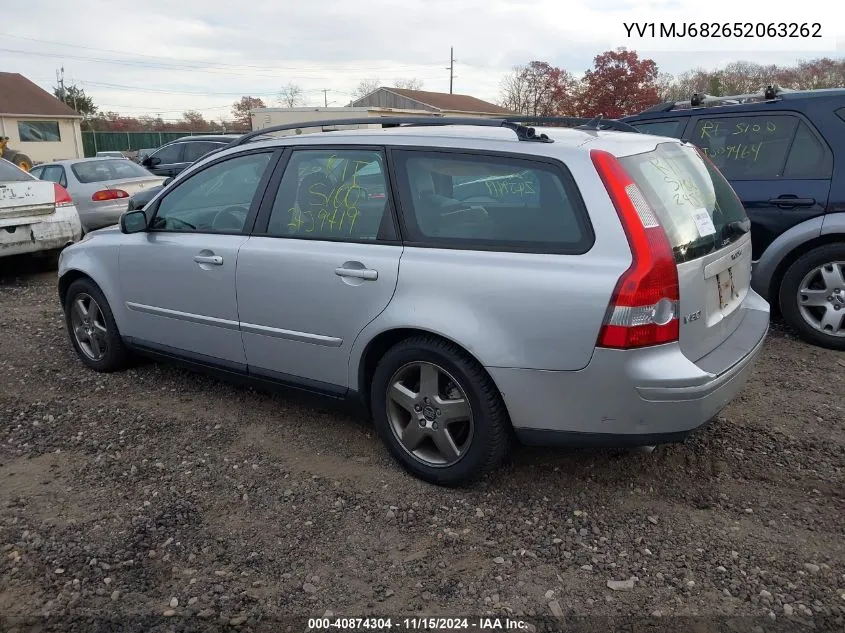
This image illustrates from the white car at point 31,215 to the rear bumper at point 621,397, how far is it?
6.81 meters

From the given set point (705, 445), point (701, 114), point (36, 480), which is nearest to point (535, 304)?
point (705, 445)

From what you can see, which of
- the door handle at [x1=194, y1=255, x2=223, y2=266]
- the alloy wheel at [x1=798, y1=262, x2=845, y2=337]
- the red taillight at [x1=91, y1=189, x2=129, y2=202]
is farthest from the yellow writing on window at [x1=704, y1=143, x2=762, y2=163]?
the red taillight at [x1=91, y1=189, x2=129, y2=202]

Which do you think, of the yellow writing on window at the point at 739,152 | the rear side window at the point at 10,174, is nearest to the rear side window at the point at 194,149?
the rear side window at the point at 10,174

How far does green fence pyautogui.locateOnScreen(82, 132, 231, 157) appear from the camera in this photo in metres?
43.2

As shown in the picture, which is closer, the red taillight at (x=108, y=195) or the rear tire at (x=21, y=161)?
the red taillight at (x=108, y=195)

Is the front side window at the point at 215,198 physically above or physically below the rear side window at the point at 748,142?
below

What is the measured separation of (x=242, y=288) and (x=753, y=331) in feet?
8.66

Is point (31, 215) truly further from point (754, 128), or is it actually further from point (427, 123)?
point (754, 128)

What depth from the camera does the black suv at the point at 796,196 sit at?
505 centimetres

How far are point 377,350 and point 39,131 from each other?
4092 cm

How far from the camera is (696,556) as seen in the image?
279 centimetres

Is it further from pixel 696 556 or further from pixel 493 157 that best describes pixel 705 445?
pixel 493 157

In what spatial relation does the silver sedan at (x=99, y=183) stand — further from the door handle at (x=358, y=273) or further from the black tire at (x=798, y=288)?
the black tire at (x=798, y=288)

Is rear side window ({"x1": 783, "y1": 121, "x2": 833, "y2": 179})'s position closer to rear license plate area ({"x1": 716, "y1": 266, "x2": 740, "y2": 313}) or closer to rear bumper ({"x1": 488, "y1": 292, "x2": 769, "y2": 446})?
rear license plate area ({"x1": 716, "y1": 266, "x2": 740, "y2": 313})
